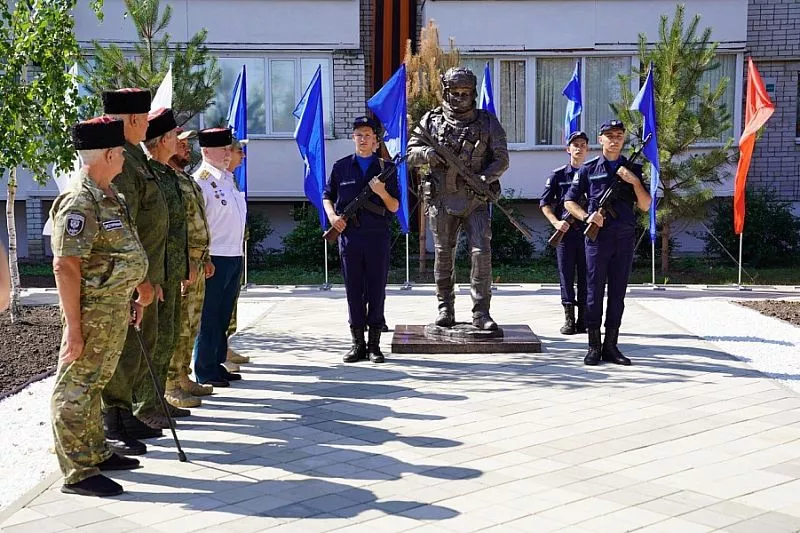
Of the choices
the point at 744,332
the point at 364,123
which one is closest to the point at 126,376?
the point at 364,123

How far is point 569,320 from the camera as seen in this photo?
413 inches

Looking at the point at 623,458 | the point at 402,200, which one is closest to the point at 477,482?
the point at 623,458

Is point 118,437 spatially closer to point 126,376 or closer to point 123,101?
point 126,376

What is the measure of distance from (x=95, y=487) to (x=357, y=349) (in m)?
4.08

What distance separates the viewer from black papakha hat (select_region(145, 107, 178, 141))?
6.62 meters

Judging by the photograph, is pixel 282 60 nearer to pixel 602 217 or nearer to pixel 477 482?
pixel 602 217

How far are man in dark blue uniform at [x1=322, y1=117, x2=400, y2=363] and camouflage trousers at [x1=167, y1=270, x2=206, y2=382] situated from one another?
1812 mm

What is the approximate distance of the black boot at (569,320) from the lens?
1046 centimetres

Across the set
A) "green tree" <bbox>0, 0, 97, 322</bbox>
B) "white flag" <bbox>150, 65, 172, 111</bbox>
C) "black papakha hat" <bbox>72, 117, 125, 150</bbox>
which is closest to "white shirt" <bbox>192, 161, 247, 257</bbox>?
"white flag" <bbox>150, 65, 172, 111</bbox>

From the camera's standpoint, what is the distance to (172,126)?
6.75 m

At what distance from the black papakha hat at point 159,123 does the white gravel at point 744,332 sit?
17.1 feet

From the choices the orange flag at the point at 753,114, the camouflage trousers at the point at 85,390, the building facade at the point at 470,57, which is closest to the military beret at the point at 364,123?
the camouflage trousers at the point at 85,390

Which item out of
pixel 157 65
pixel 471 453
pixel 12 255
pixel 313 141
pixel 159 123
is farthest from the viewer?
pixel 157 65

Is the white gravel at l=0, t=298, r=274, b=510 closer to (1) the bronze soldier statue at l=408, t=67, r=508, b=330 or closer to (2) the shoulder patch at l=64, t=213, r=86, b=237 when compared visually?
(2) the shoulder patch at l=64, t=213, r=86, b=237
